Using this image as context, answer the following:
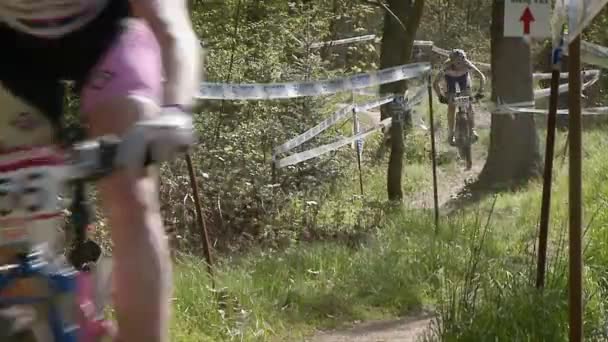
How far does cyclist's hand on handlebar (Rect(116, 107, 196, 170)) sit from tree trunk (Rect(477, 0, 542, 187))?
31.8 feet

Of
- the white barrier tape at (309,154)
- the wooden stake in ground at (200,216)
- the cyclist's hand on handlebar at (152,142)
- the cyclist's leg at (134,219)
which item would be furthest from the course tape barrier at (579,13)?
the white barrier tape at (309,154)

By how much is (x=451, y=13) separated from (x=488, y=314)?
890 inches

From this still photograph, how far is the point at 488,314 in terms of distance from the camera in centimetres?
440

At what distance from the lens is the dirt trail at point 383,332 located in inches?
214

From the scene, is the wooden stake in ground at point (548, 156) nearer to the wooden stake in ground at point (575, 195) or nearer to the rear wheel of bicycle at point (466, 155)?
the wooden stake in ground at point (575, 195)

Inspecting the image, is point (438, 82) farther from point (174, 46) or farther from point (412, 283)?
point (174, 46)

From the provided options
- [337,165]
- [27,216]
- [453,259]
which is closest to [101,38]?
[27,216]

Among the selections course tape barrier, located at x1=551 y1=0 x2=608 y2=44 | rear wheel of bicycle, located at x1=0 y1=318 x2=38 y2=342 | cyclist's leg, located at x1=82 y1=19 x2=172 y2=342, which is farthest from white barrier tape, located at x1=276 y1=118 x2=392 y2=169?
rear wheel of bicycle, located at x1=0 y1=318 x2=38 y2=342

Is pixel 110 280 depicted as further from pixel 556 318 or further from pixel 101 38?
pixel 556 318

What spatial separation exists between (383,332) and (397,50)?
6686 millimetres

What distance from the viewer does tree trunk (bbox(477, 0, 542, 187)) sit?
11.3 m

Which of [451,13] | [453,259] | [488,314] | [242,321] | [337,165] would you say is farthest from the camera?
[451,13]

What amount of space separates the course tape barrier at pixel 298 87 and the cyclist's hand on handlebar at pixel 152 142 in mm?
4468

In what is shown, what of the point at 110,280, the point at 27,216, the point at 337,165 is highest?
the point at 27,216
